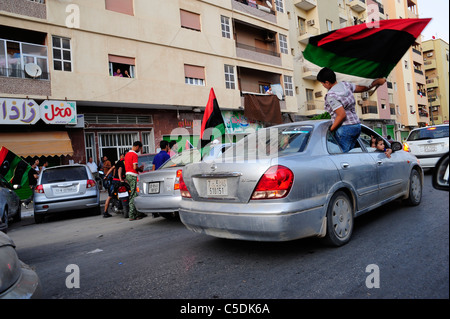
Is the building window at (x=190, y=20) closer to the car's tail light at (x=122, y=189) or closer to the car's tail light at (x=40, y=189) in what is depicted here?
the car's tail light at (x=40, y=189)

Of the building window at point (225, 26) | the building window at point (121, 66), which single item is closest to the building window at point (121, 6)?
the building window at point (121, 66)

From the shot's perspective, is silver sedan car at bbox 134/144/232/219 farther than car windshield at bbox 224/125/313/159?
Yes

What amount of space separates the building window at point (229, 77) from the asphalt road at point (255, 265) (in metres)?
16.7

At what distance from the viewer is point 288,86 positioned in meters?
25.1

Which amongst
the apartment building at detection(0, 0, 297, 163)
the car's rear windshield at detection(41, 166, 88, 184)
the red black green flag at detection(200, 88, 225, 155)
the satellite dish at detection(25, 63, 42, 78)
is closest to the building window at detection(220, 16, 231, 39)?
the apartment building at detection(0, 0, 297, 163)

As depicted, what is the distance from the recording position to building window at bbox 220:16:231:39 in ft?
68.7

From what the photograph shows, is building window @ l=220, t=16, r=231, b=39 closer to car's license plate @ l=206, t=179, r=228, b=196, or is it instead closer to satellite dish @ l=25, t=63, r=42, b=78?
satellite dish @ l=25, t=63, r=42, b=78

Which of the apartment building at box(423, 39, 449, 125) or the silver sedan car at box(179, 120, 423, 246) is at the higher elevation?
the apartment building at box(423, 39, 449, 125)

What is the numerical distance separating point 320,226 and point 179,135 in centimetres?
1628

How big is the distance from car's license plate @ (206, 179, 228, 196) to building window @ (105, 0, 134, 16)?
15751mm

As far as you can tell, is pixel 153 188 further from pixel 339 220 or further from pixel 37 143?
pixel 37 143

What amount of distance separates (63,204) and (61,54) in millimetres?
9156

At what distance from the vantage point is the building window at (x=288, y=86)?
2481cm

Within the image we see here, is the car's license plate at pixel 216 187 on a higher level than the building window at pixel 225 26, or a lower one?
lower
